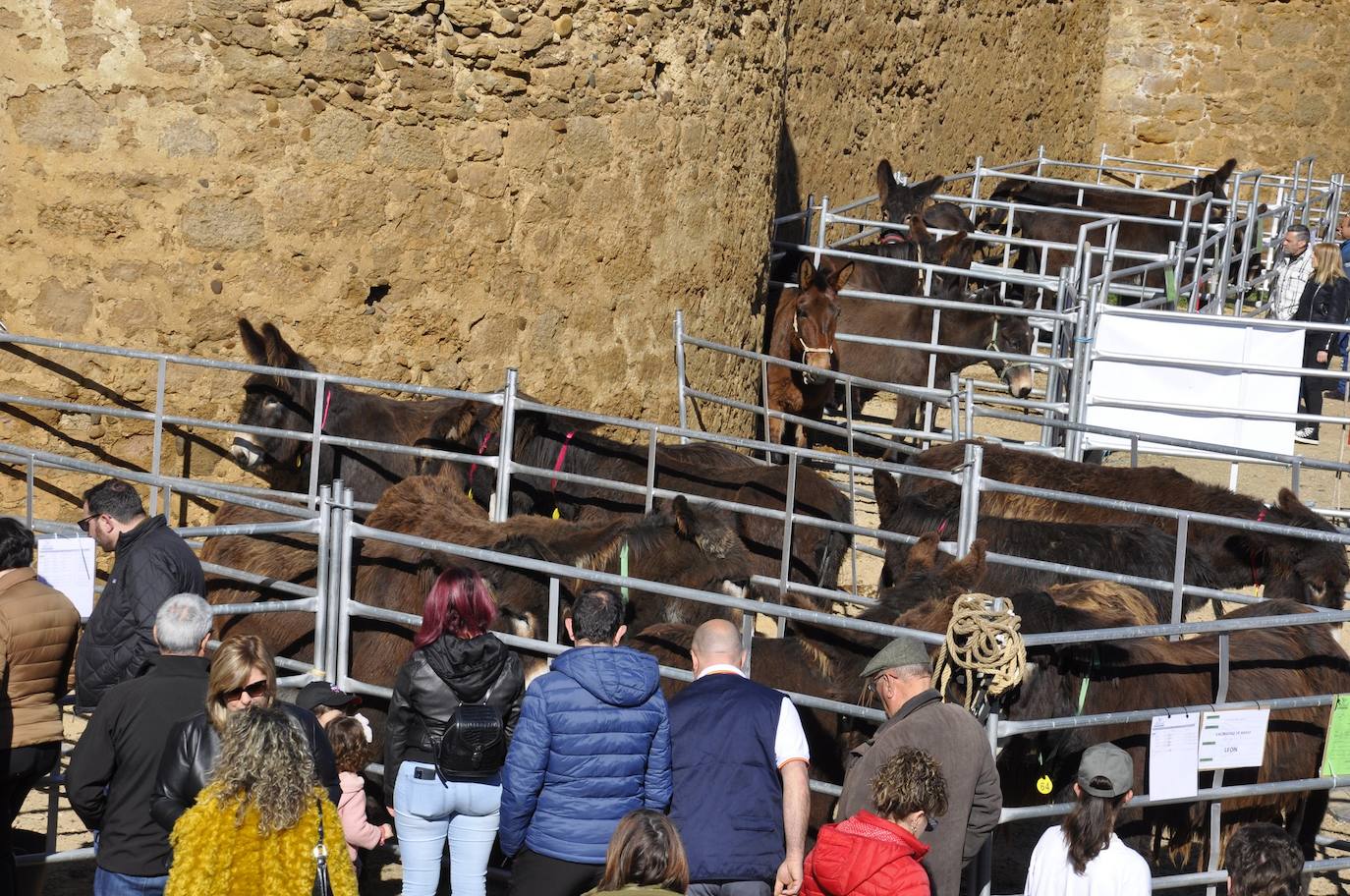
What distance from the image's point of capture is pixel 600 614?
4.81m

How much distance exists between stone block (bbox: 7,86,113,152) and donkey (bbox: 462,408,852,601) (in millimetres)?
2588

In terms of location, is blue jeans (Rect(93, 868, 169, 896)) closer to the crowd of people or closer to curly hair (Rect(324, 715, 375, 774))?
the crowd of people

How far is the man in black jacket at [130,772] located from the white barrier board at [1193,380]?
8.02m

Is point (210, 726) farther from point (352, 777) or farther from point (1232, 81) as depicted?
point (1232, 81)

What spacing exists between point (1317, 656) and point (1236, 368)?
17.7ft

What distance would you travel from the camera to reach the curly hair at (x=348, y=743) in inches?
205

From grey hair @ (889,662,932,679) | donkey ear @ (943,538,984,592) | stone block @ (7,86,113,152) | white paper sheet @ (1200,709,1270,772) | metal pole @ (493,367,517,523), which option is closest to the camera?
grey hair @ (889,662,932,679)

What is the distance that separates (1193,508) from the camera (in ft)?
27.7

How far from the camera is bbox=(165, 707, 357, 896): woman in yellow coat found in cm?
401

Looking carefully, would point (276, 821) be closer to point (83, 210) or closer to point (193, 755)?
point (193, 755)

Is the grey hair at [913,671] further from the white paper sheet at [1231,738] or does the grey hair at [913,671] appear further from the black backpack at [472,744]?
the black backpack at [472,744]

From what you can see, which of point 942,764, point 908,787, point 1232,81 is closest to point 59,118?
point 942,764

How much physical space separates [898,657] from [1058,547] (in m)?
3.26

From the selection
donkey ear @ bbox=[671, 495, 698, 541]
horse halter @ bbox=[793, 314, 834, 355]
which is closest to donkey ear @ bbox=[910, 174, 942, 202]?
horse halter @ bbox=[793, 314, 834, 355]
